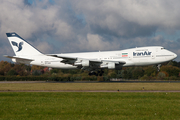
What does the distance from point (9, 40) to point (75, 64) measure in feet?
63.1

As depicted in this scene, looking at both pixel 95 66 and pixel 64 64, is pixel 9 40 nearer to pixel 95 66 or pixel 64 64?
pixel 64 64

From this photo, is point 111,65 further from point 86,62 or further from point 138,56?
point 138,56

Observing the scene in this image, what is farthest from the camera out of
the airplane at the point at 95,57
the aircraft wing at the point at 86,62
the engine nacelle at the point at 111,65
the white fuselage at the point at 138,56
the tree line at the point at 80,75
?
the tree line at the point at 80,75

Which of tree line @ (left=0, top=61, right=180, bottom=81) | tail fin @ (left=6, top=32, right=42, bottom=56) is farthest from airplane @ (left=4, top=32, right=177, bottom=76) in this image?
tree line @ (left=0, top=61, right=180, bottom=81)

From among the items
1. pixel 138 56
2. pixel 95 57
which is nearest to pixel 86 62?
pixel 95 57

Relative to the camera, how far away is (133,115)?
10695 millimetres

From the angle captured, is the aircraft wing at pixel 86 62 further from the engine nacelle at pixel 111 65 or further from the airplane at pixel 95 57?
the engine nacelle at pixel 111 65

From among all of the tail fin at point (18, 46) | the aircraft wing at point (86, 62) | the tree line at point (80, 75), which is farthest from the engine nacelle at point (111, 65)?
the tail fin at point (18, 46)

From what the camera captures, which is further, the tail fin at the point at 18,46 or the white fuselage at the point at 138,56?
the tail fin at the point at 18,46


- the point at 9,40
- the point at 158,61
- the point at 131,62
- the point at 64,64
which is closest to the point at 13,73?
the point at 9,40

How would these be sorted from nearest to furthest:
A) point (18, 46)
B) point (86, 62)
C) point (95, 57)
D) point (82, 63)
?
point (86, 62)
point (82, 63)
point (95, 57)
point (18, 46)

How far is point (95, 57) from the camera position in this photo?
46.4m

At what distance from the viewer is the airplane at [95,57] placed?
42.3 meters

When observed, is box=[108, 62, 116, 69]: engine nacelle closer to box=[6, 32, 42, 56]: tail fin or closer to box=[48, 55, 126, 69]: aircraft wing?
box=[48, 55, 126, 69]: aircraft wing
